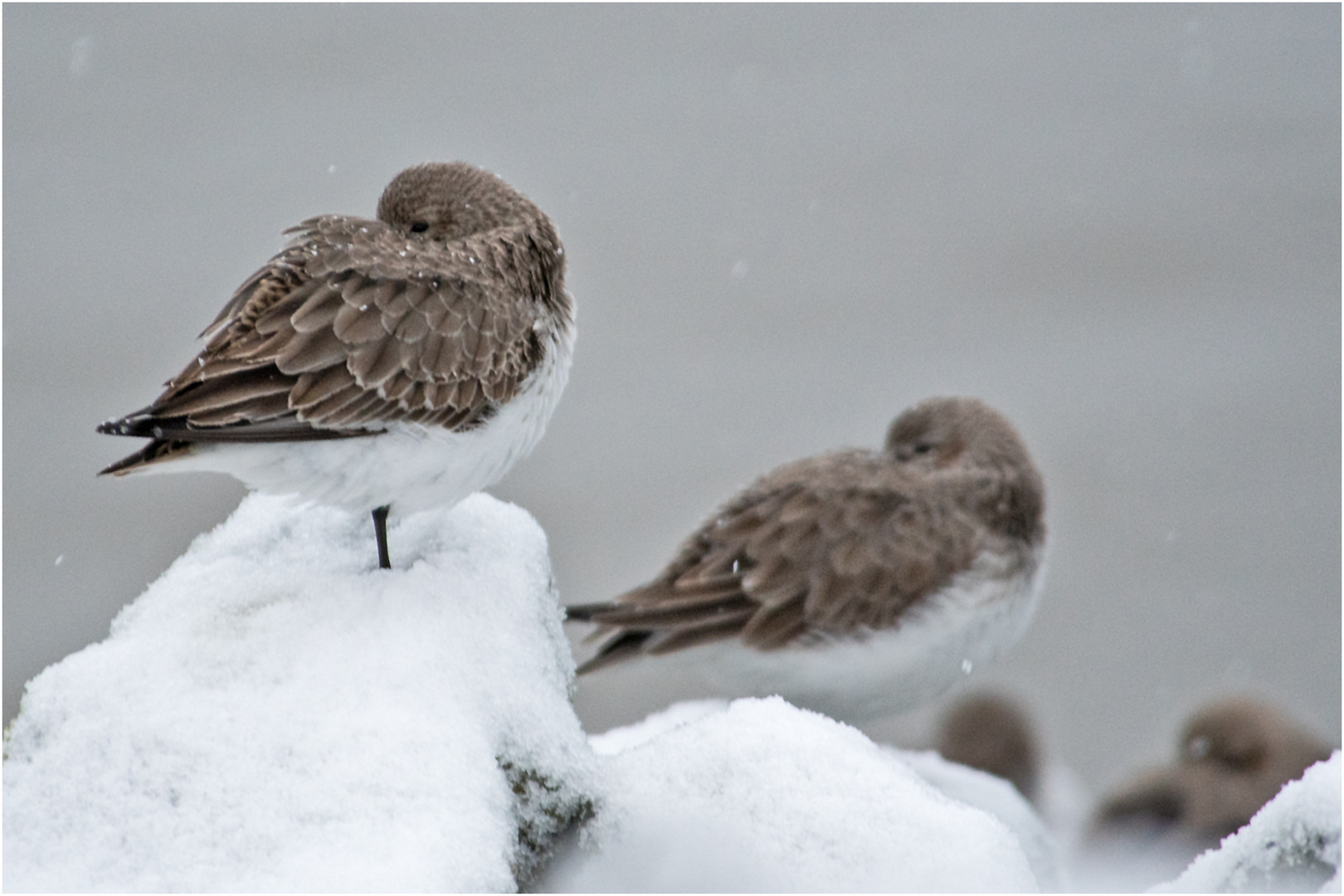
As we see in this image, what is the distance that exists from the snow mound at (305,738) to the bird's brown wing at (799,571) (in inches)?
59.8

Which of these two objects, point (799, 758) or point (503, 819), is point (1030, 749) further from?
point (503, 819)

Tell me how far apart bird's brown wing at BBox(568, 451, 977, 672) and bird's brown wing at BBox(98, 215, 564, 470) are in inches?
61.0

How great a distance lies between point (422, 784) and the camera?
9.78 ft

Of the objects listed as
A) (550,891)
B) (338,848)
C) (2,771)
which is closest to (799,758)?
(550,891)

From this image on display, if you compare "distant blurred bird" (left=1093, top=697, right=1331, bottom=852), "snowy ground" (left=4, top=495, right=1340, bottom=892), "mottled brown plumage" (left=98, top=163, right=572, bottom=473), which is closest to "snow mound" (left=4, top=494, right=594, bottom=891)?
"snowy ground" (left=4, top=495, right=1340, bottom=892)

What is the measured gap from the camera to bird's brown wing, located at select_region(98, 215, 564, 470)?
3777 mm

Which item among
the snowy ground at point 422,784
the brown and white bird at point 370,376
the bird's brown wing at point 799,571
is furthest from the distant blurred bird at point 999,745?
the snowy ground at point 422,784

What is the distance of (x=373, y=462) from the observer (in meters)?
3.98

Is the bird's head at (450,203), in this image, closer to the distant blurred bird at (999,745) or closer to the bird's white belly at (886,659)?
→ the bird's white belly at (886,659)

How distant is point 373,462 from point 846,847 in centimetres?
172

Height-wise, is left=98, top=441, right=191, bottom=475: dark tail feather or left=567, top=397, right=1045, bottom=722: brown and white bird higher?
left=98, top=441, right=191, bottom=475: dark tail feather

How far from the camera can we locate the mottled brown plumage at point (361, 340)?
378 centimetres

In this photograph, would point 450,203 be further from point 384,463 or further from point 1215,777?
point 1215,777

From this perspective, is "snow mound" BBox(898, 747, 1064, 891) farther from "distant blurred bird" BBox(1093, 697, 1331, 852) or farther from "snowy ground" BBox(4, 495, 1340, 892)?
"snowy ground" BBox(4, 495, 1340, 892)
